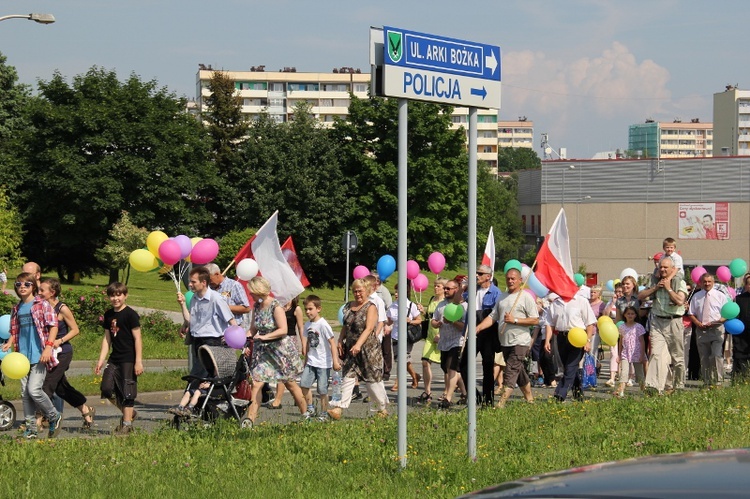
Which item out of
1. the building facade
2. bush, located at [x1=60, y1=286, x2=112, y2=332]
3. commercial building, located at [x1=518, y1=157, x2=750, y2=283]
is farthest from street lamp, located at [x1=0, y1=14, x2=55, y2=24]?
the building facade

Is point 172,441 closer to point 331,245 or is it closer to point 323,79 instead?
point 331,245

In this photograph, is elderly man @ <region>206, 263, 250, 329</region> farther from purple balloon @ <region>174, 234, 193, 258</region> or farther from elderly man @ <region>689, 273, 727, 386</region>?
elderly man @ <region>689, 273, 727, 386</region>

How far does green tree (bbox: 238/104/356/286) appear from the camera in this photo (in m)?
60.1

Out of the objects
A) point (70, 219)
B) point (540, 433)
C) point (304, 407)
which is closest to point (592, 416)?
point (540, 433)

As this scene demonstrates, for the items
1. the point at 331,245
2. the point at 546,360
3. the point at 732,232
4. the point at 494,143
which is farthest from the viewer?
the point at 494,143

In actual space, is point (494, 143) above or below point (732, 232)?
above

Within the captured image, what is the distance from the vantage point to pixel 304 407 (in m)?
13.2

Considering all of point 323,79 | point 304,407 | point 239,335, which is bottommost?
point 304,407

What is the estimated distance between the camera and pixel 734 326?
1633 centimetres

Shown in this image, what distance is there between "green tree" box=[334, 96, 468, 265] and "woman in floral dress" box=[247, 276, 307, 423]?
46455 mm

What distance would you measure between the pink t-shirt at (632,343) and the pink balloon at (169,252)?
623 centimetres

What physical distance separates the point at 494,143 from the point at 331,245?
138294mm

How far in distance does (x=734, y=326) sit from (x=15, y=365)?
32.8 ft

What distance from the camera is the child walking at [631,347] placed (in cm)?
1573
